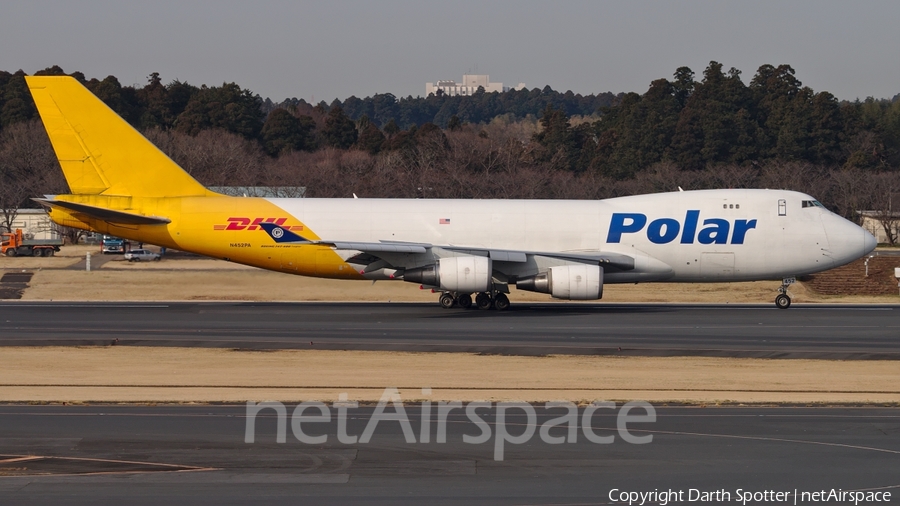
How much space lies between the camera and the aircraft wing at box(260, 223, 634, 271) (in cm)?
3478

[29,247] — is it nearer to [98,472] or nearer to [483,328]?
[483,328]

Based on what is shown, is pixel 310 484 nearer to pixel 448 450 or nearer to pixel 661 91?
pixel 448 450

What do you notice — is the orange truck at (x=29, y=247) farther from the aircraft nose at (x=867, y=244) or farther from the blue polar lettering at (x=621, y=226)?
the aircraft nose at (x=867, y=244)

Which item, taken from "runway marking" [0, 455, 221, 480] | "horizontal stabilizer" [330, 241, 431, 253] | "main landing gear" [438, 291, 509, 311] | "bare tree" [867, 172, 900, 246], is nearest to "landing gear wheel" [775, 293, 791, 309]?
"main landing gear" [438, 291, 509, 311]

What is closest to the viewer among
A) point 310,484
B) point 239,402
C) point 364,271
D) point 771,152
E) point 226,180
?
point 310,484

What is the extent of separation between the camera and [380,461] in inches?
546

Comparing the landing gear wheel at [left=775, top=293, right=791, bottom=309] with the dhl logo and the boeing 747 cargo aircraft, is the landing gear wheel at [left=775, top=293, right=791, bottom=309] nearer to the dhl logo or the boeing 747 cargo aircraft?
the boeing 747 cargo aircraft

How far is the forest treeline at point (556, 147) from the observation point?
8181cm

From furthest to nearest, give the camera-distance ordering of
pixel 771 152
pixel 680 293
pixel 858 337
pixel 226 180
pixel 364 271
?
pixel 771 152 < pixel 226 180 < pixel 680 293 < pixel 364 271 < pixel 858 337

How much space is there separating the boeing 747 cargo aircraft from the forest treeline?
3663 centimetres

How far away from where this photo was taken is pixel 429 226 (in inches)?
1460

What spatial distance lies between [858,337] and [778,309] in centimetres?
808

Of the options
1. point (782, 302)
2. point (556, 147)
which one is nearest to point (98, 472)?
point (782, 302)

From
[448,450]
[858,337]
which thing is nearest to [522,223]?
[858,337]
